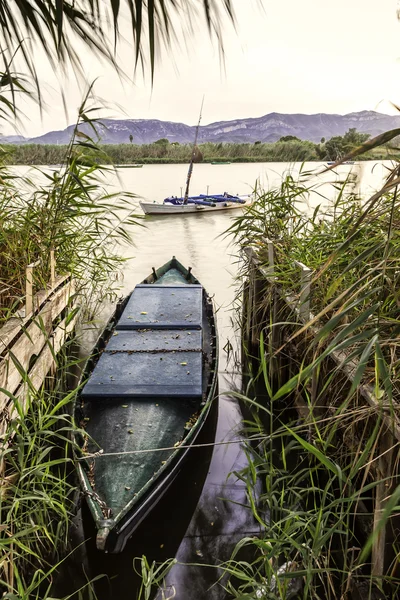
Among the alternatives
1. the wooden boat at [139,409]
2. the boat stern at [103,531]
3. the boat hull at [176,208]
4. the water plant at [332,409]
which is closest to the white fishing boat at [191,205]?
the boat hull at [176,208]

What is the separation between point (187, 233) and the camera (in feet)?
63.4

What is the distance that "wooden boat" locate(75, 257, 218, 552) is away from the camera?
A: 3.55 meters

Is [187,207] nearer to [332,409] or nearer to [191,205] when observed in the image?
[191,205]

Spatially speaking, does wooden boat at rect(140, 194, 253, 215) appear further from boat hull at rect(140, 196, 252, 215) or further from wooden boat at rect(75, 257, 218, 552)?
wooden boat at rect(75, 257, 218, 552)

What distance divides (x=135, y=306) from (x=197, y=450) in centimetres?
248

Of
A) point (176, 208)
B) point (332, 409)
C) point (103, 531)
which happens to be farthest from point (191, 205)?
point (103, 531)

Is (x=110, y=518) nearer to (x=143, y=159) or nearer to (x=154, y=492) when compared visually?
(x=154, y=492)

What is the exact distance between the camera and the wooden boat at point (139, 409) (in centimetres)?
355

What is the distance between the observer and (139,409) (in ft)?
14.8

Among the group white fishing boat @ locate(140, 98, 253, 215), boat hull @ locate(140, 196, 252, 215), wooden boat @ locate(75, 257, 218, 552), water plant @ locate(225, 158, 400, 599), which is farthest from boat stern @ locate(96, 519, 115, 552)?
boat hull @ locate(140, 196, 252, 215)

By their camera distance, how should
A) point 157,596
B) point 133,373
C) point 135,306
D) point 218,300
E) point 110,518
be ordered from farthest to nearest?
point 218,300 → point 135,306 → point 133,373 → point 157,596 → point 110,518

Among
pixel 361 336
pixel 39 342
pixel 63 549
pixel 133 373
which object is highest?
pixel 361 336

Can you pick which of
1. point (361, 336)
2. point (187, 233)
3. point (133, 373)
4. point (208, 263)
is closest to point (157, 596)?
point (133, 373)

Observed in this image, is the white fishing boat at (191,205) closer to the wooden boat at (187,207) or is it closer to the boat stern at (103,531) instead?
the wooden boat at (187,207)
